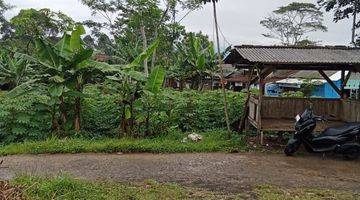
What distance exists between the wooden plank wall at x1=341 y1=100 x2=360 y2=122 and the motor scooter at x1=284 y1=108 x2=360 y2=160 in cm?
152

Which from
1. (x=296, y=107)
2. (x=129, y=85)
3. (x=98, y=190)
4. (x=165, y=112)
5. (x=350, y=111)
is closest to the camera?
(x=98, y=190)

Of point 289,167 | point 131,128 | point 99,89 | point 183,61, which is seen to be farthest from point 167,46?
point 289,167

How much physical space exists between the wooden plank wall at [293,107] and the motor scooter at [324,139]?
246cm

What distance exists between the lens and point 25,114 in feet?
32.6

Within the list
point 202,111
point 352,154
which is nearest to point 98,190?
point 352,154

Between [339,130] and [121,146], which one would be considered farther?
[121,146]

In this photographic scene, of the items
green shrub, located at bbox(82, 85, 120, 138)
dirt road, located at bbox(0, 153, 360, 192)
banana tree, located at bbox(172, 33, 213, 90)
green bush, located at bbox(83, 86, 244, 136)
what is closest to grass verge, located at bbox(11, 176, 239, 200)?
dirt road, located at bbox(0, 153, 360, 192)

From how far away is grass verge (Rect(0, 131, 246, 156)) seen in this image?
8805 mm

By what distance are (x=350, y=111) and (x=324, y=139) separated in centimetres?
242

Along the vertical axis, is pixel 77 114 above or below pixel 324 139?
above

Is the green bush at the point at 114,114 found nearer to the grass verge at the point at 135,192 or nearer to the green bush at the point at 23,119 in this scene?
the green bush at the point at 23,119

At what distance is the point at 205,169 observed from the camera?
7500 mm

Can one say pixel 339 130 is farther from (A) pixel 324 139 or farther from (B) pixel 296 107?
(B) pixel 296 107

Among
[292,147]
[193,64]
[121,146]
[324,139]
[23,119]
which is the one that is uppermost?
[193,64]
